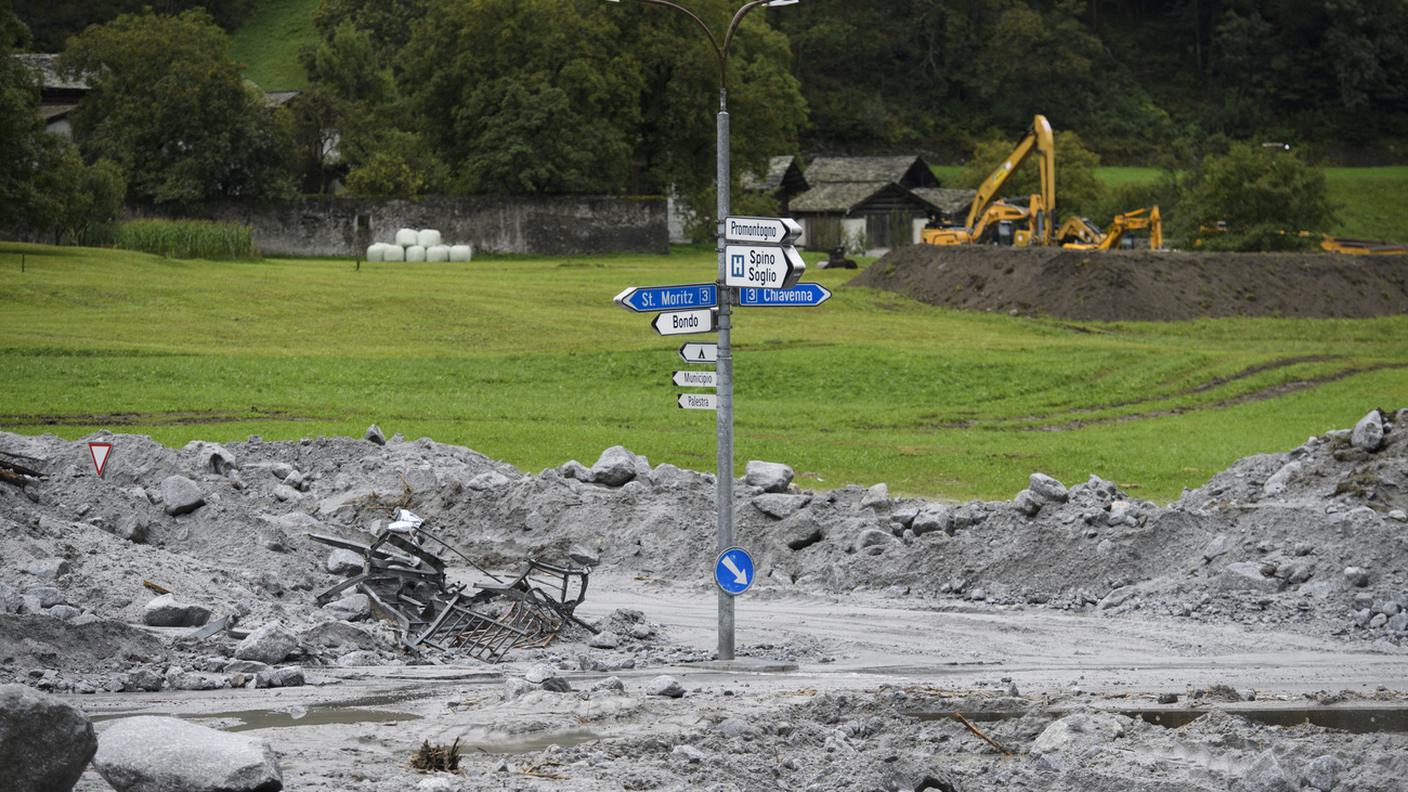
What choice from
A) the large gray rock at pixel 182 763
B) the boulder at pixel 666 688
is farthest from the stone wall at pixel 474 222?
the large gray rock at pixel 182 763

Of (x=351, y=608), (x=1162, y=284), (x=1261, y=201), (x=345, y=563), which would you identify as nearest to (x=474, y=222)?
(x=1261, y=201)

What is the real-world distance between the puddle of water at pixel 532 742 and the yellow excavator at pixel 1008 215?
146ft

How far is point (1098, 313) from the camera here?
141ft

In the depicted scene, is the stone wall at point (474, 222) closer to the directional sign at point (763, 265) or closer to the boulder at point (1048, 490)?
the boulder at point (1048, 490)

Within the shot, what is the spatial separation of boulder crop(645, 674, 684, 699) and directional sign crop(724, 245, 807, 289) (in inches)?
114

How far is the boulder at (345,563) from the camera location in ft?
45.8

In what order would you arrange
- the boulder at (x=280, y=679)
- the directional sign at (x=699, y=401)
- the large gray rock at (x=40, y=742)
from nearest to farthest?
the large gray rock at (x=40, y=742), the boulder at (x=280, y=679), the directional sign at (x=699, y=401)

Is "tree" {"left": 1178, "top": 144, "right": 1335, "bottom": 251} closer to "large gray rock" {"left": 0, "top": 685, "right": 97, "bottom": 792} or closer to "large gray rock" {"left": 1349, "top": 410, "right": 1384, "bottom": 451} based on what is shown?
"large gray rock" {"left": 1349, "top": 410, "right": 1384, "bottom": 451}

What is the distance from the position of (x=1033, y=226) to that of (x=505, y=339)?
21.9m

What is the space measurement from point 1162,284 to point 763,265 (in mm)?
35652

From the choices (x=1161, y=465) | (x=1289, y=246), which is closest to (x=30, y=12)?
(x=1289, y=246)

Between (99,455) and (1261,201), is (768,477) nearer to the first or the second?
(99,455)

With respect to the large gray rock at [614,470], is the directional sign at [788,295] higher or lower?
higher

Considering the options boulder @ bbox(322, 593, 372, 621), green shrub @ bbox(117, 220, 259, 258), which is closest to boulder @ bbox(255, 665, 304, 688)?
boulder @ bbox(322, 593, 372, 621)
